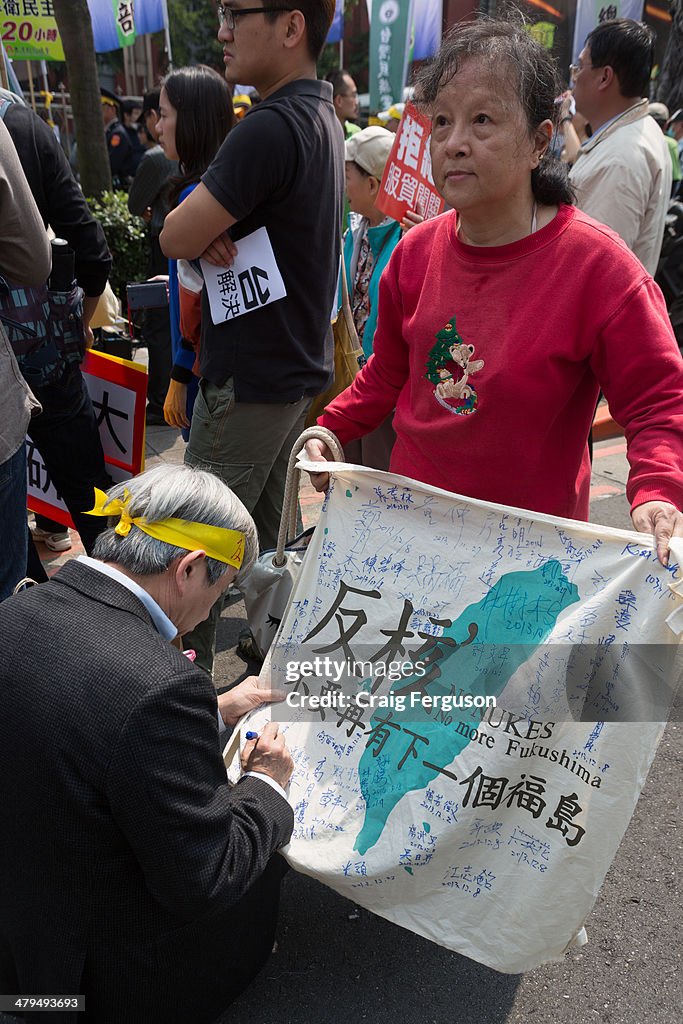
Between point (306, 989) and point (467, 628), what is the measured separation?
92cm

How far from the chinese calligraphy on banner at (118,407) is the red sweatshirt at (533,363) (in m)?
1.56

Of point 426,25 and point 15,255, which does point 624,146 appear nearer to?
point 15,255

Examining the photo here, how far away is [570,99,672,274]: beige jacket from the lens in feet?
11.1

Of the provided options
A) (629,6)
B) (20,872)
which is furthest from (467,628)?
(629,6)

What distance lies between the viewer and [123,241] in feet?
22.5

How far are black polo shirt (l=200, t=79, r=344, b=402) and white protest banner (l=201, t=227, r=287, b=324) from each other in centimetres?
3

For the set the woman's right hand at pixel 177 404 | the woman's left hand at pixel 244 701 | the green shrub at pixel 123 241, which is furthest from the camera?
the green shrub at pixel 123 241

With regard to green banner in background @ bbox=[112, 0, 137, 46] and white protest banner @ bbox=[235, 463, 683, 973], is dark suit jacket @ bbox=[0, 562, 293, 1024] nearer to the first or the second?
white protest banner @ bbox=[235, 463, 683, 973]

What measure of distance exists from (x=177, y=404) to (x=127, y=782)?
189 centimetres

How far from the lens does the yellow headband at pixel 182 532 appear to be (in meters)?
1.55

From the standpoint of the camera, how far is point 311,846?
67.7 inches

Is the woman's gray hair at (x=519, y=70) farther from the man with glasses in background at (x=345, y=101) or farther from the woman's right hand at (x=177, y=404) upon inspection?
the man with glasses in background at (x=345, y=101)

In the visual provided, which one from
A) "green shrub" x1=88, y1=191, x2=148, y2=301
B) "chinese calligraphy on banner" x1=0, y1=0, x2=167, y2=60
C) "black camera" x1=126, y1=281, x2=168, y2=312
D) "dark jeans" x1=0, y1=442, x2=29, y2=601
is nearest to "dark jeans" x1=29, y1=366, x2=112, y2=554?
"dark jeans" x1=0, y1=442, x2=29, y2=601

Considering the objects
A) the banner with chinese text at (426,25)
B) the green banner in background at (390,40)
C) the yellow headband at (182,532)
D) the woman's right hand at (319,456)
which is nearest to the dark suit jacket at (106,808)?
the yellow headband at (182,532)
